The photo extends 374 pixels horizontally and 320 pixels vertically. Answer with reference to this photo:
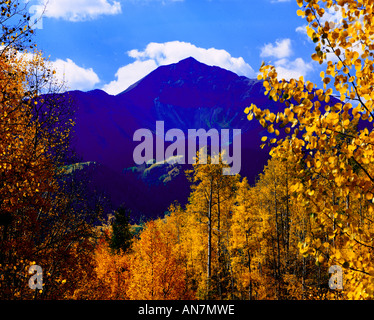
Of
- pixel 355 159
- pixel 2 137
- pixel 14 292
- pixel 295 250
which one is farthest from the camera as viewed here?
pixel 295 250

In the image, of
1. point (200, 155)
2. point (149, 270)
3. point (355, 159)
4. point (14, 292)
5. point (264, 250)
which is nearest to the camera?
point (355, 159)

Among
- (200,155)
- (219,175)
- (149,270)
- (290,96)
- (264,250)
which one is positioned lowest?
(149,270)

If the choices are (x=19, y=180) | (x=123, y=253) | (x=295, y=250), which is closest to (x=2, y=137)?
(x=19, y=180)

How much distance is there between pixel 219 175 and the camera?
68.3 feet

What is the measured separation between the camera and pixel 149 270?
2416 cm

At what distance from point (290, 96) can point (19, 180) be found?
8037mm

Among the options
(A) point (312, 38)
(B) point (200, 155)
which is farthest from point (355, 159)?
(B) point (200, 155)

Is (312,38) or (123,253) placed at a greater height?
(312,38)

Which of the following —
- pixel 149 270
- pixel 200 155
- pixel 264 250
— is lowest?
pixel 149 270
